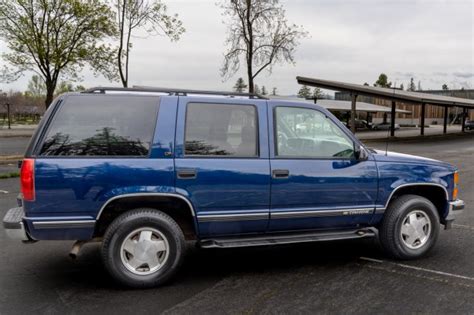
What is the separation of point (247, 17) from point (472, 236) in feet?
65.4

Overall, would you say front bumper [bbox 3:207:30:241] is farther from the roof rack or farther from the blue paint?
the roof rack

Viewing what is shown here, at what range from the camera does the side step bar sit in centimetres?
436

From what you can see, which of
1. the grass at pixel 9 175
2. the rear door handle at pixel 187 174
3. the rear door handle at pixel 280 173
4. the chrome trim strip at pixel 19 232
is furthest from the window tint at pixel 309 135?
the grass at pixel 9 175

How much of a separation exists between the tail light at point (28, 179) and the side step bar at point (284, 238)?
65.0 inches

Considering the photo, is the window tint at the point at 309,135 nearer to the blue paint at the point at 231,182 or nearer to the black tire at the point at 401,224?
the blue paint at the point at 231,182

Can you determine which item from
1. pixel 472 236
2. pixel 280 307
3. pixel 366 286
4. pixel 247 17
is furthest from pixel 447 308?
pixel 247 17

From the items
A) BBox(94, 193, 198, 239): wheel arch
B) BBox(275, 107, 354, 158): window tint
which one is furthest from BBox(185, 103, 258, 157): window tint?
BBox(94, 193, 198, 239): wheel arch

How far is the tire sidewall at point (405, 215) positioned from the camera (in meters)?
4.94

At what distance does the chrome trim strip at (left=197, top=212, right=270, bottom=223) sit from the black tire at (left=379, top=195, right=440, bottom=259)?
1.52 meters

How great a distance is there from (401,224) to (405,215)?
4.5 inches

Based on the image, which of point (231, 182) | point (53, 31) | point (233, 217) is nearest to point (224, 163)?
point (231, 182)

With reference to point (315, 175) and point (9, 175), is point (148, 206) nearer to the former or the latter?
point (315, 175)

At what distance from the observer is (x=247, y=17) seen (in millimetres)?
23734

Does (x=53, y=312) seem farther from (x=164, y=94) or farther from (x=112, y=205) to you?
(x=164, y=94)
